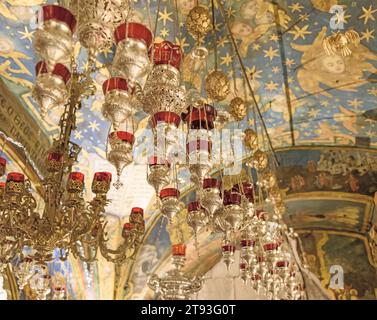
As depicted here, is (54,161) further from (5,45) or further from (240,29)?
(240,29)

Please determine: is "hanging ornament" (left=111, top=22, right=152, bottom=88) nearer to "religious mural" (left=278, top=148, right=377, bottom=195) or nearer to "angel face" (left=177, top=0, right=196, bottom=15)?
"angel face" (left=177, top=0, right=196, bottom=15)

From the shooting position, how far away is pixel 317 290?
1495 centimetres

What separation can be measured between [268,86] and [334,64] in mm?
1257

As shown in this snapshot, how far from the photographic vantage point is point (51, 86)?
10.00ft

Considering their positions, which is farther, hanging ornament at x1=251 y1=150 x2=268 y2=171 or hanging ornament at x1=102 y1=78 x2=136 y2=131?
hanging ornament at x1=251 y1=150 x2=268 y2=171

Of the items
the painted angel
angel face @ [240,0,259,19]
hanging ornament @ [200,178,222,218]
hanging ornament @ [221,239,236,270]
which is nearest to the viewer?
hanging ornament @ [200,178,222,218]

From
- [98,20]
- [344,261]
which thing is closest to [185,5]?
[98,20]

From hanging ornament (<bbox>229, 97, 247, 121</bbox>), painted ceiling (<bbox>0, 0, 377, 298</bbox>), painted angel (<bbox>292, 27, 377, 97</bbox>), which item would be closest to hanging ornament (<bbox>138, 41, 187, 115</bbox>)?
hanging ornament (<bbox>229, 97, 247, 121</bbox>)

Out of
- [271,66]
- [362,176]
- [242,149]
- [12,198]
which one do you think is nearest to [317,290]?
[362,176]

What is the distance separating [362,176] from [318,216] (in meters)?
2.60

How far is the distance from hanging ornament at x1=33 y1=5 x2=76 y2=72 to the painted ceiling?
324 cm

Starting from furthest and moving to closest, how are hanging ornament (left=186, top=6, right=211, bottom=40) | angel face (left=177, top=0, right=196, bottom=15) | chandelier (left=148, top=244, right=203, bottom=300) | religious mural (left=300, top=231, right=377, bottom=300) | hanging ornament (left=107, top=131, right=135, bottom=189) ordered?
religious mural (left=300, top=231, right=377, bottom=300) → angel face (left=177, top=0, right=196, bottom=15) → chandelier (left=148, top=244, right=203, bottom=300) → hanging ornament (left=186, top=6, right=211, bottom=40) → hanging ornament (left=107, top=131, right=135, bottom=189)

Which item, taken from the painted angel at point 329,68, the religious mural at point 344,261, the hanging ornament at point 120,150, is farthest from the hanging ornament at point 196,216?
the religious mural at point 344,261

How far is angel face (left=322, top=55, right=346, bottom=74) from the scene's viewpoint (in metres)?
8.15
